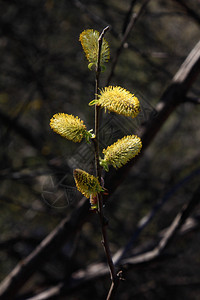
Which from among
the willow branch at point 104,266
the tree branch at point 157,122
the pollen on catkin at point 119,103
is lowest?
the willow branch at point 104,266

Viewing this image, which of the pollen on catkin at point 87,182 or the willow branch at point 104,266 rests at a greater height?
the pollen on catkin at point 87,182

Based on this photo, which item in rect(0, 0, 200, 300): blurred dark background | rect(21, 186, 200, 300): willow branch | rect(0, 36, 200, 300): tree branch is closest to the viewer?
rect(0, 36, 200, 300): tree branch

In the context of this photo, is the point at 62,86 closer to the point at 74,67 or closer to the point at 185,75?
the point at 74,67

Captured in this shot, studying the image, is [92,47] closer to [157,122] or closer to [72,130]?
[72,130]

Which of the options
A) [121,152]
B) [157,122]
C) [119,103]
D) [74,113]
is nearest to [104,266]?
[157,122]

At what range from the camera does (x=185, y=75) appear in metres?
1.73

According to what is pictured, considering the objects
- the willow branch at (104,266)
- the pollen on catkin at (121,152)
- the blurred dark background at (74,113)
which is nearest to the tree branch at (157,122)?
the willow branch at (104,266)

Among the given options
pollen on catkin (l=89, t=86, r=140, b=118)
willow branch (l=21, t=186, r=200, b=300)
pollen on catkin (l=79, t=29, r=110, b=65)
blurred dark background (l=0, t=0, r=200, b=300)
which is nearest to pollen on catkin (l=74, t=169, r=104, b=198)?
pollen on catkin (l=89, t=86, r=140, b=118)

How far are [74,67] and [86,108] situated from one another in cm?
49

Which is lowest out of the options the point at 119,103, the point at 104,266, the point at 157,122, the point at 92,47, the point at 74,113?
the point at 104,266

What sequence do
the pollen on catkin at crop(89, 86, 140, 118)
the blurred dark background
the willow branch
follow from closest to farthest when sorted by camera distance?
the pollen on catkin at crop(89, 86, 140, 118)
the willow branch
the blurred dark background

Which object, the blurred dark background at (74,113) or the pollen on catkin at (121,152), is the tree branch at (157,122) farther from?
the blurred dark background at (74,113)

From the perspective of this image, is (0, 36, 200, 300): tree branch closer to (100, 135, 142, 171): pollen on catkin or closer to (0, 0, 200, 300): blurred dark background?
(100, 135, 142, 171): pollen on catkin

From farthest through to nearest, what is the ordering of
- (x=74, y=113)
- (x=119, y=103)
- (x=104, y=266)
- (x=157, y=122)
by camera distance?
1. (x=74, y=113)
2. (x=104, y=266)
3. (x=157, y=122)
4. (x=119, y=103)
